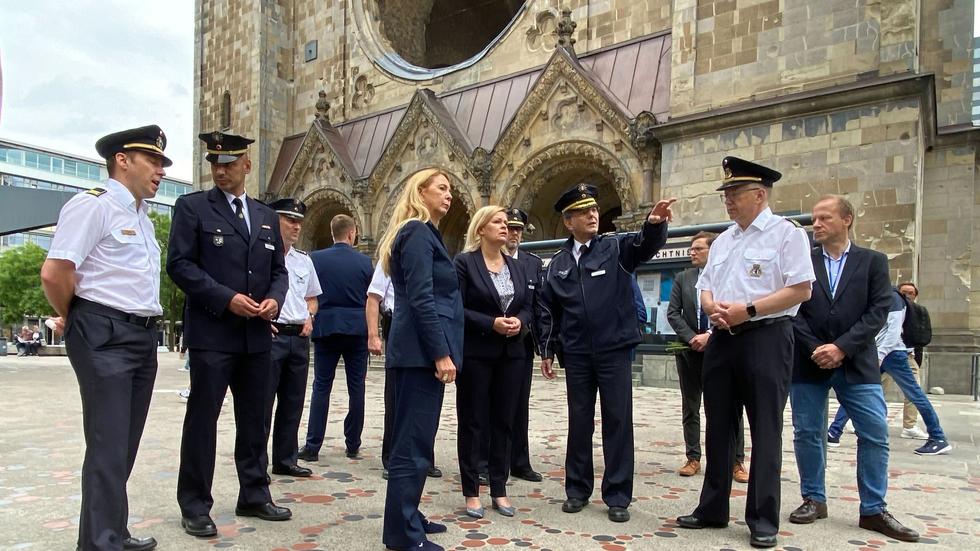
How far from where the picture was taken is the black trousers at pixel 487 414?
4672 mm

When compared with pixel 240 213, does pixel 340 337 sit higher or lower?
lower

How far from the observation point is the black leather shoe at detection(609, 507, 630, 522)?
4449 mm

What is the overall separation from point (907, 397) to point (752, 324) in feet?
15.8

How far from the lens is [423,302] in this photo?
3803 mm

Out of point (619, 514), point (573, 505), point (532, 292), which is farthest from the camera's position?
point (532, 292)

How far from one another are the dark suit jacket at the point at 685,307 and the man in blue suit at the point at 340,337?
2766 mm

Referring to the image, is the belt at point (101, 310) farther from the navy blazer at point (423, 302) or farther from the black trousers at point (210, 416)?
the navy blazer at point (423, 302)

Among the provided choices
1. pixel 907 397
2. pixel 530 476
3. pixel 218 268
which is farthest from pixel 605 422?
pixel 907 397

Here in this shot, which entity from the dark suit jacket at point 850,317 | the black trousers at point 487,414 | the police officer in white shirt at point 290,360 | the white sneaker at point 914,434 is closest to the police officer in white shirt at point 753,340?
the dark suit jacket at point 850,317

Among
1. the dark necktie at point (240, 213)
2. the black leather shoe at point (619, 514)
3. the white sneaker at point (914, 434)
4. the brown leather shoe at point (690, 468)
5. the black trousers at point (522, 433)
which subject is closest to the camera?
the dark necktie at point (240, 213)

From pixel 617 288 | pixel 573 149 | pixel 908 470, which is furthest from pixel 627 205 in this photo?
pixel 617 288

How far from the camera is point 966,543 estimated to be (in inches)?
163

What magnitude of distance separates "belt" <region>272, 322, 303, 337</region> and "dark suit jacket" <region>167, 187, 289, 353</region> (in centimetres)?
125

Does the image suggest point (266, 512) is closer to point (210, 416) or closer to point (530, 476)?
point (210, 416)
